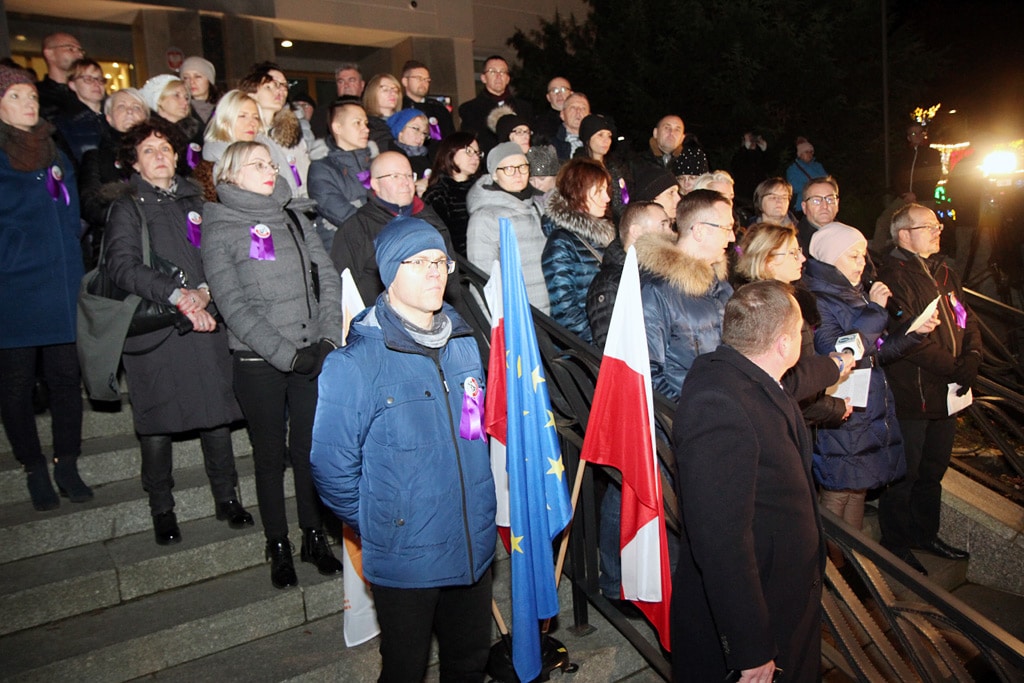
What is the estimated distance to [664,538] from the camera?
302 centimetres

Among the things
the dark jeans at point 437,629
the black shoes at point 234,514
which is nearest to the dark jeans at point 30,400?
the black shoes at point 234,514

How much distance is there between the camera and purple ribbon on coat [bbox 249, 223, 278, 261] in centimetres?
370

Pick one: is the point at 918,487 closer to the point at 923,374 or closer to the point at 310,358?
the point at 923,374

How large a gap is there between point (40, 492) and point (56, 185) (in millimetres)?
1659

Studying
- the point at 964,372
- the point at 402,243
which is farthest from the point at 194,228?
the point at 964,372

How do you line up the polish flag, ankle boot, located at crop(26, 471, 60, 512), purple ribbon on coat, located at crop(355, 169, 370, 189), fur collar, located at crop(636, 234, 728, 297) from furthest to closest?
purple ribbon on coat, located at crop(355, 169, 370, 189)
ankle boot, located at crop(26, 471, 60, 512)
fur collar, located at crop(636, 234, 728, 297)
the polish flag

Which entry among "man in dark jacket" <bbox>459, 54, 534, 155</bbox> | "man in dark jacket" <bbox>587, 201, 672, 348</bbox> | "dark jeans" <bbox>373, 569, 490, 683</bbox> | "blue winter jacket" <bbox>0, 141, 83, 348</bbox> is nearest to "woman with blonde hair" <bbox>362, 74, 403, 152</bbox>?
"man in dark jacket" <bbox>459, 54, 534, 155</bbox>

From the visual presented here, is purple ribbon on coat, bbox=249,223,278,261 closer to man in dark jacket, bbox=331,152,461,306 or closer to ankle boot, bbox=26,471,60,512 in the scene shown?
man in dark jacket, bbox=331,152,461,306

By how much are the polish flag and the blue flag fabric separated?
23 centimetres

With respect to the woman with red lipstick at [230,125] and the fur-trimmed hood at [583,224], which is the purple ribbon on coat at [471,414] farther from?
the woman with red lipstick at [230,125]

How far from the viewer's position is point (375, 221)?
13.9 feet

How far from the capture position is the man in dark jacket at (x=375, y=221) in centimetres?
416

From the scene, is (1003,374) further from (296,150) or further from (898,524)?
(296,150)

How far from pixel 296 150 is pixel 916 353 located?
423 cm
